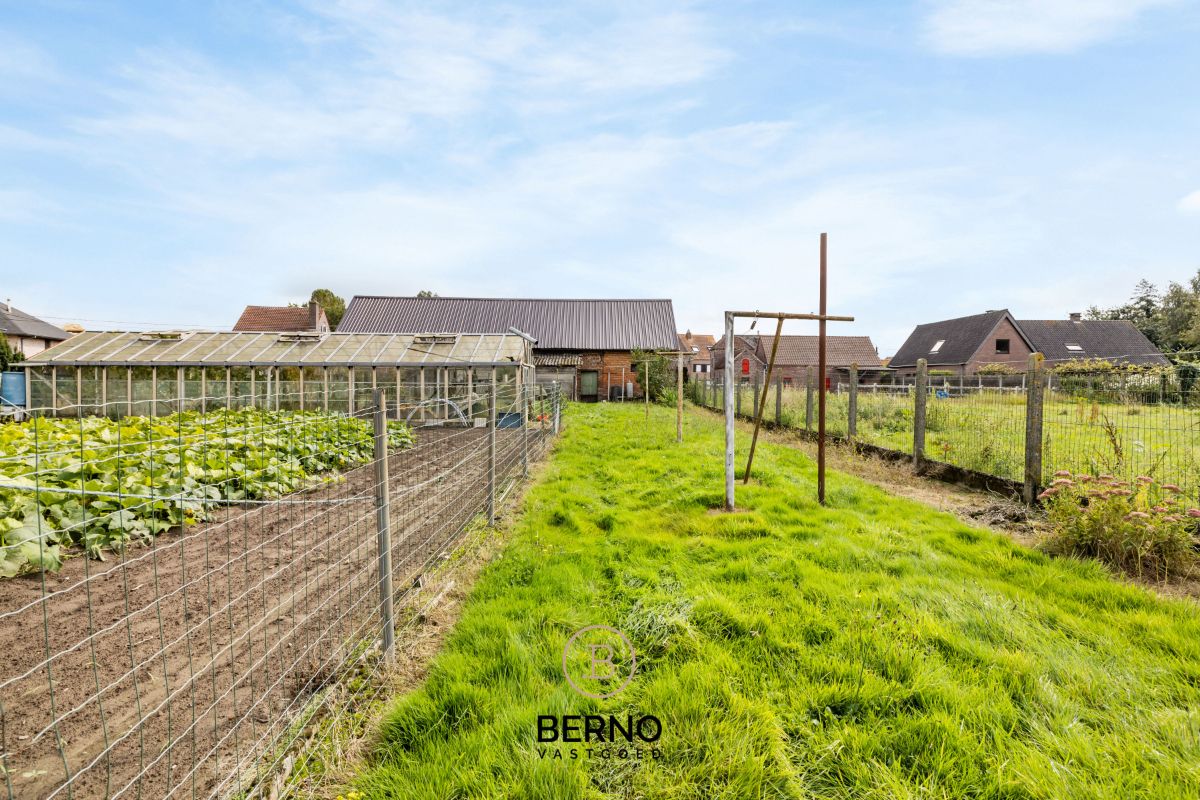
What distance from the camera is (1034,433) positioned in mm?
6480

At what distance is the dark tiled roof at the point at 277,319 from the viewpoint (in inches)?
1737

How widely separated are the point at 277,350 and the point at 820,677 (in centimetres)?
1894

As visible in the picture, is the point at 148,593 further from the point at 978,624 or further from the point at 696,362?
the point at 696,362

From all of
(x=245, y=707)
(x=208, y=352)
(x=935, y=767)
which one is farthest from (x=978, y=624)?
(x=208, y=352)

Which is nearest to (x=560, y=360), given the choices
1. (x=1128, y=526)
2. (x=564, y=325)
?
(x=564, y=325)

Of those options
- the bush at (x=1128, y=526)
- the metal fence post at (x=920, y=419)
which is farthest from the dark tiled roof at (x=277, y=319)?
the bush at (x=1128, y=526)

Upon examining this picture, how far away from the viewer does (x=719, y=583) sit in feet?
13.3

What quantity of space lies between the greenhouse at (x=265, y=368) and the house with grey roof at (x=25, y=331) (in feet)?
69.0

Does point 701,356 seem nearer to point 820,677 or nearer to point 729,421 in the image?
point 729,421

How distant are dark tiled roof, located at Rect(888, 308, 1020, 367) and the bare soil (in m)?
39.0

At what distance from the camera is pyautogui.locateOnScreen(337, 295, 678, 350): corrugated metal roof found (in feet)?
101

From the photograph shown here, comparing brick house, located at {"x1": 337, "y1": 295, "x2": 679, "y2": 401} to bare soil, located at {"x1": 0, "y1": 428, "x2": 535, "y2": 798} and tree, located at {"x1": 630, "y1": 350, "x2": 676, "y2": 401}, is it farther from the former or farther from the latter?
bare soil, located at {"x1": 0, "y1": 428, "x2": 535, "y2": 798}

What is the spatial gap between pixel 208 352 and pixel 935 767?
20.7 meters

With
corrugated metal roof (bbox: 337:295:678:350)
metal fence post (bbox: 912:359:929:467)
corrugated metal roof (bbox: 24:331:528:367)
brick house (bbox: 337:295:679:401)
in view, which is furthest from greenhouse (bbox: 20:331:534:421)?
A: corrugated metal roof (bbox: 337:295:678:350)
